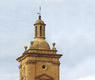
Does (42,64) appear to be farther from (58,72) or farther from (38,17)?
(38,17)

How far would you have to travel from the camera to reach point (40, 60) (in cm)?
7756

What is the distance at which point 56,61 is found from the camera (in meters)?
78.6

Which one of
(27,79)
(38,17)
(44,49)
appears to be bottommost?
(27,79)

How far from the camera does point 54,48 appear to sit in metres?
79.1

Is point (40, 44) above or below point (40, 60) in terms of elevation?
above

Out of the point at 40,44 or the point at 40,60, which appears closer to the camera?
the point at 40,60

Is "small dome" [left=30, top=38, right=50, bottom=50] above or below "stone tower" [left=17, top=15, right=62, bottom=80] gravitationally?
above

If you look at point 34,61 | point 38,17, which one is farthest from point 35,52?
point 38,17

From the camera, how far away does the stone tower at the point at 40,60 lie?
77.2m

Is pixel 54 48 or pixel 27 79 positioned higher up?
pixel 54 48

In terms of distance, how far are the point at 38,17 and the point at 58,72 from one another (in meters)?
9.71

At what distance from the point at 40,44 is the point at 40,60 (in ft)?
9.23

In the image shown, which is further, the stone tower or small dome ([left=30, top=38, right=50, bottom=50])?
small dome ([left=30, top=38, right=50, bottom=50])

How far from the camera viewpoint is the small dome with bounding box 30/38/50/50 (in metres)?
78.6
